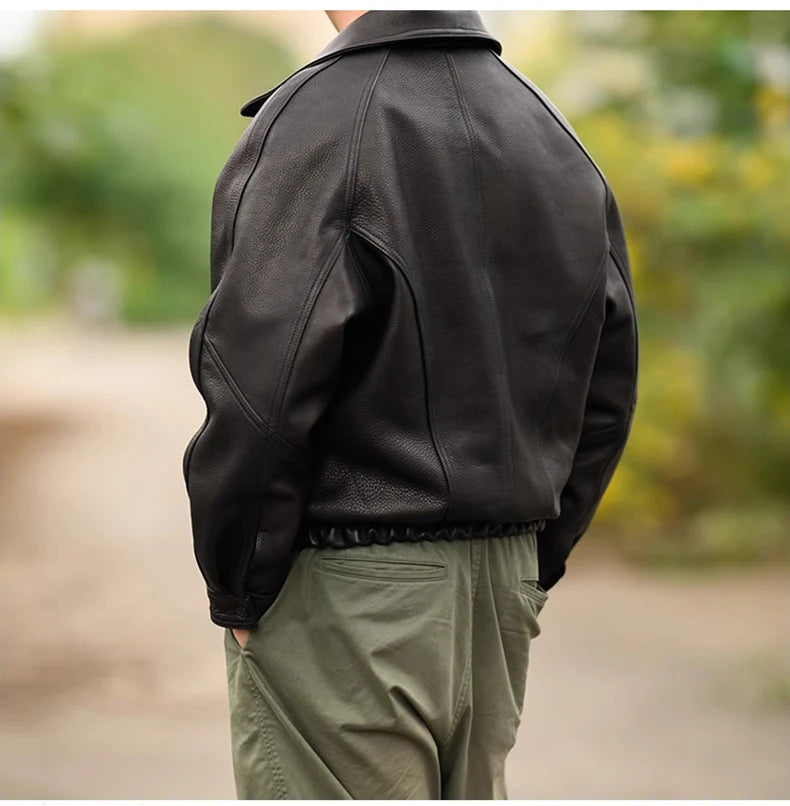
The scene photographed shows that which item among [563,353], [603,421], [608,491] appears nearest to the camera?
[563,353]

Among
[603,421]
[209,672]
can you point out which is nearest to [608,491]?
[209,672]

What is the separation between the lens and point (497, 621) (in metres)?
1.83

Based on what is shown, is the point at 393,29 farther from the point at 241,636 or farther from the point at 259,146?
the point at 241,636

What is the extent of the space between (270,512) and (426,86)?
0.64m

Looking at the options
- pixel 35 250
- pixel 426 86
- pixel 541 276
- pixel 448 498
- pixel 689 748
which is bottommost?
pixel 689 748

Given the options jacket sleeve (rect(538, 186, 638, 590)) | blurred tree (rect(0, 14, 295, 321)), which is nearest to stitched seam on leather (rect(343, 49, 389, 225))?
jacket sleeve (rect(538, 186, 638, 590))

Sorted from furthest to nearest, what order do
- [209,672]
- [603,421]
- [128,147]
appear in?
[128,147]
[209,672]
[603,421]

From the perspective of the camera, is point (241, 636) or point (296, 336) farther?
point (241, 636)

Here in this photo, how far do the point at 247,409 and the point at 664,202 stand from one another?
4780 mm

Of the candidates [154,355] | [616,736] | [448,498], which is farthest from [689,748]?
[154,355]

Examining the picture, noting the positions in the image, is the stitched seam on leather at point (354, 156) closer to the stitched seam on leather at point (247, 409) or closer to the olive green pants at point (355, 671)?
the stitched seam on leather at point (247, 409)

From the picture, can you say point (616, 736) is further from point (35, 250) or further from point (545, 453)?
point (35, 250)

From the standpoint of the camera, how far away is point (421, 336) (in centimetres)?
170

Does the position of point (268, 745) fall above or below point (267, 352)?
below
